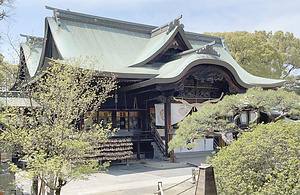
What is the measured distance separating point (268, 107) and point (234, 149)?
5778 millimetres

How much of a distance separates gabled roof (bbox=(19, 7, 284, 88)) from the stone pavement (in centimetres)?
464

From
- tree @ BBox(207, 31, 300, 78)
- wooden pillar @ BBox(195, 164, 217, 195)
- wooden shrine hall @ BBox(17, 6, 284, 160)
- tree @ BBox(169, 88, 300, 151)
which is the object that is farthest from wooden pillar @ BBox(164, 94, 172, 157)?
tree @ BBox(207, 31, 300, 78)

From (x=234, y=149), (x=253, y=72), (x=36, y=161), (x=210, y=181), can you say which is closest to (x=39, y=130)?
(x=36, y=161)

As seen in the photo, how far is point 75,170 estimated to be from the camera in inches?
302

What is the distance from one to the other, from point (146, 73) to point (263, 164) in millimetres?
12077

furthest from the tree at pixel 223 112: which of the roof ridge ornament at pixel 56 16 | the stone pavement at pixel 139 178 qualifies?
the roof ridge ornament at pixel 56 16

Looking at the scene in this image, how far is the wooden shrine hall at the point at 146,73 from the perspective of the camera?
58.4 feet

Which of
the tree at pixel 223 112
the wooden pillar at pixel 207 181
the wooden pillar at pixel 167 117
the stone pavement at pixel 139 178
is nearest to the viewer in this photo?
the wooden pillar at pixel 207 181

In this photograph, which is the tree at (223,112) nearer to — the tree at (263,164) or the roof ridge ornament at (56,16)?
the tree at (263,164)

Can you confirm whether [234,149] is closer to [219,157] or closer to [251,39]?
[219,157]

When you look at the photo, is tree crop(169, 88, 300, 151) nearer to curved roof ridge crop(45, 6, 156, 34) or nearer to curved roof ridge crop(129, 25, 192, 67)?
curved roof ridge crop(129, 25, 192, 67)

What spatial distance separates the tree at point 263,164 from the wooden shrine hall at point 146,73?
383 inches

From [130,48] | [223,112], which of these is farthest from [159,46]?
[223,112]

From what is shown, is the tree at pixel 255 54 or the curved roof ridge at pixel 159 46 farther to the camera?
the tree at pixel 255 54
